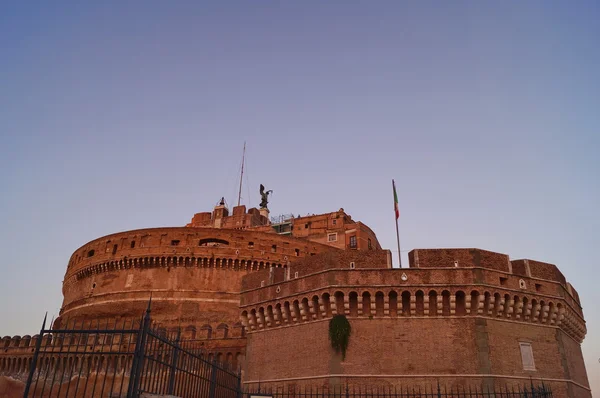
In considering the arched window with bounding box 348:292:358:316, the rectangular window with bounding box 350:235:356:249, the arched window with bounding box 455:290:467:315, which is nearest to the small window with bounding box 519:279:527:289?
the arched window with bounding box 455:290:467:315

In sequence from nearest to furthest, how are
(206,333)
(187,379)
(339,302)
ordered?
(187,379) → (339,302) → (206,333)

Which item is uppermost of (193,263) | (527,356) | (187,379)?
(193,263)

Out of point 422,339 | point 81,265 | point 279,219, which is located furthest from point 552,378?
point 279,219

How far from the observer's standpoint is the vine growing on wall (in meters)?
16.4

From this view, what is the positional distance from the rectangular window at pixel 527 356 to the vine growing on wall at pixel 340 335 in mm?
6095

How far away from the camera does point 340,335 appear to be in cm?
1642

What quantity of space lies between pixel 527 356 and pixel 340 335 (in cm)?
663

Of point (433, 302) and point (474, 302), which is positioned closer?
point (474, 302)

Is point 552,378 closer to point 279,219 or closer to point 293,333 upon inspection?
point 293,333

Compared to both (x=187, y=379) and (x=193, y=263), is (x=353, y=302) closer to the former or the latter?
(x=187, y=379)

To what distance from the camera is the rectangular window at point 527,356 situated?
1692cm

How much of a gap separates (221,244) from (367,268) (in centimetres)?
2386

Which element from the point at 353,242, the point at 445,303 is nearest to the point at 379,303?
the point at 445,303

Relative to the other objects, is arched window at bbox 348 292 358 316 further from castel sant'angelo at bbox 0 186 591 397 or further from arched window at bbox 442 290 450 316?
arched window at bbox 442 290 450 316
